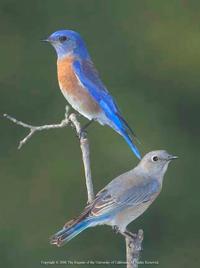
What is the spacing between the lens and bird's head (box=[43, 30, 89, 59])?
21.4 ft

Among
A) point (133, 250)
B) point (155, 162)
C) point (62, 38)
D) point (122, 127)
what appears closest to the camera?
point (133, 250)

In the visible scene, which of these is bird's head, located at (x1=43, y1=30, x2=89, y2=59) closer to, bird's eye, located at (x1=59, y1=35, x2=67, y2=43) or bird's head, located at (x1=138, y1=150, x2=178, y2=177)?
bird's eye, located at (x1=59, y1=35, x2=67, y2=43)

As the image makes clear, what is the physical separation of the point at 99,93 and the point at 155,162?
839 mm

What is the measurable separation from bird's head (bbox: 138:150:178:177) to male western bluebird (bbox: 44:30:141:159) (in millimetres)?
496

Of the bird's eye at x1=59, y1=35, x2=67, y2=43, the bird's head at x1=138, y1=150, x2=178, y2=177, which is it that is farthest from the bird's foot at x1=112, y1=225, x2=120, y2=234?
the bird's eye at x1=59, y1=35, x2=67, y2=43

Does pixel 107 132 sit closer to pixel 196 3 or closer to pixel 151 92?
pixel 151 92

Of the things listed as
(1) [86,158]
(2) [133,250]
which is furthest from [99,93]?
(2) [133,250]

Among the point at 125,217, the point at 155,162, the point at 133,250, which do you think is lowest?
the point at 133,250

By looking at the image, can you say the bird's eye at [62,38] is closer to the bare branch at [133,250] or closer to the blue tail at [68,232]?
the blue tail at [68,232]

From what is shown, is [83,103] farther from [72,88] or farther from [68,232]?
[68,232]

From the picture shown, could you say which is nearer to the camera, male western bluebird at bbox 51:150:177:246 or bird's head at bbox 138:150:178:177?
male western bluebird at bbox 51:150:177:246

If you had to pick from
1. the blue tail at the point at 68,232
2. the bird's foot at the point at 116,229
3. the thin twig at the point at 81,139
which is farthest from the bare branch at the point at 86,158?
the bird's foot at the point at 116,229

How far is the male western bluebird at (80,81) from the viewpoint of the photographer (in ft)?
21.5

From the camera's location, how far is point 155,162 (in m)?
5.98
